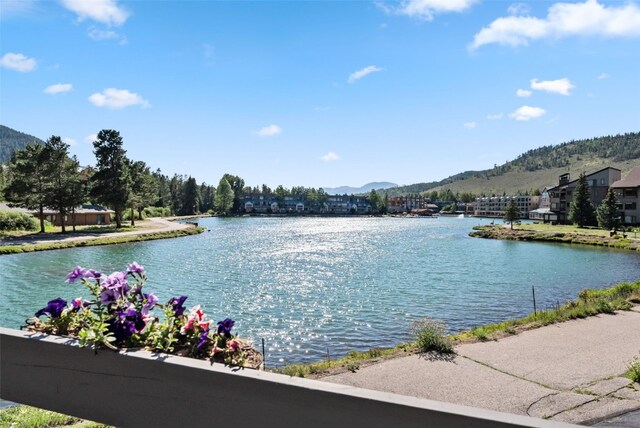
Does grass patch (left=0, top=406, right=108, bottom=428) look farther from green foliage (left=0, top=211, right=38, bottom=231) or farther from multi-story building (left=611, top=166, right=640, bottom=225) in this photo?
multi-story building (left=611, top=166, right=640, bottom=225)

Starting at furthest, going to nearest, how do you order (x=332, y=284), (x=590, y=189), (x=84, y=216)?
(x=590, y=189), (x=84, y=216), (x=332, y=284)

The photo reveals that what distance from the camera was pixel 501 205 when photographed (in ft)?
575

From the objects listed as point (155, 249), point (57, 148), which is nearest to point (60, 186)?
point (57, 148)

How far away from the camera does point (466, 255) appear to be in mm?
42250

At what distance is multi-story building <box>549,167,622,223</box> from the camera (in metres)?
81.0

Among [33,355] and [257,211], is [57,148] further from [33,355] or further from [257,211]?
[257,211]

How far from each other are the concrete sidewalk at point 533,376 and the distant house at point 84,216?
6658 cm

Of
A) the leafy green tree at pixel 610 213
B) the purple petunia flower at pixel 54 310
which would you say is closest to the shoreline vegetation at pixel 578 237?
the leafy green tree at pixel 610 213

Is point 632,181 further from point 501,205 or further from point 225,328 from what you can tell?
point 501,205

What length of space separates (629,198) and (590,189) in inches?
396

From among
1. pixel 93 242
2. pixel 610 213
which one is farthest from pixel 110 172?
pixel 610 213

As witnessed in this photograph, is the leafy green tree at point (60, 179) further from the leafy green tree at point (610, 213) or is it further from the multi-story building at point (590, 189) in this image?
the multi-story building at point (590, 189)

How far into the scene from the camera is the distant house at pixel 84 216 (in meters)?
65.3

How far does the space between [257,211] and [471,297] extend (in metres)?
152
